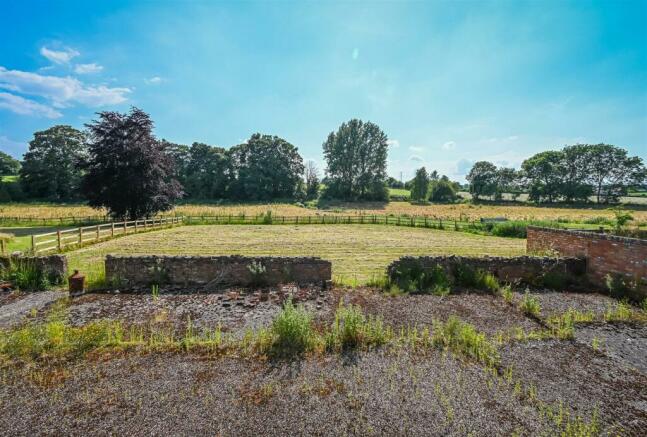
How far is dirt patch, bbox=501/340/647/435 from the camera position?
3.46 meters

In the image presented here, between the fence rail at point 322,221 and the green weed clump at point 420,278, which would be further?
the fence rail at point 322,221

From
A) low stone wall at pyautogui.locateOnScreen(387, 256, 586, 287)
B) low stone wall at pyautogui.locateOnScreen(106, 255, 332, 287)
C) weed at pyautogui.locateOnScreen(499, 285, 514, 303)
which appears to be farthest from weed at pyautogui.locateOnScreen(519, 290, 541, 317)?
low stone wall at pyautogui.locateOnScreen(106, 255, 332, 287)

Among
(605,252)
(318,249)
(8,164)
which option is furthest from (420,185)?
(8,164)

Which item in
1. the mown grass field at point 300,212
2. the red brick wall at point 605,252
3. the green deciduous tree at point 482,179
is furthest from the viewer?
the green deciduous tree at point 482,179

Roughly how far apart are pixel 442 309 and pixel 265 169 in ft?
183

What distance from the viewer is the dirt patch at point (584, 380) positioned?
3458 millimetres

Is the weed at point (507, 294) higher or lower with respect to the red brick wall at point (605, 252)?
lower

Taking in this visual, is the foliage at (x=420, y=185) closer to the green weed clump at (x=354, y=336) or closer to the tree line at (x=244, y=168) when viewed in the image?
the tree line at (x=244, y=168)

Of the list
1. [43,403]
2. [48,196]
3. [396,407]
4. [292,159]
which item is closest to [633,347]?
[396,407]

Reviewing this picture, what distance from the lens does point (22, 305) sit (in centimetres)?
670

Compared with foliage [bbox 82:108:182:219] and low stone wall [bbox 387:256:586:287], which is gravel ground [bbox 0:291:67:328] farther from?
foliage [bbox 82:108:182:219]

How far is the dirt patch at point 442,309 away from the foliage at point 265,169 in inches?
2107

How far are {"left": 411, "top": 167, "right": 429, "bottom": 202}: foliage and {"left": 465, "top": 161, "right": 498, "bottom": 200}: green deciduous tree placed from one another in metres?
17.2

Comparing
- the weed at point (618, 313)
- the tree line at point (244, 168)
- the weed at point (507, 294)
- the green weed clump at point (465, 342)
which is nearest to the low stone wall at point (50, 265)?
the green weed clump at point (465, 342)
